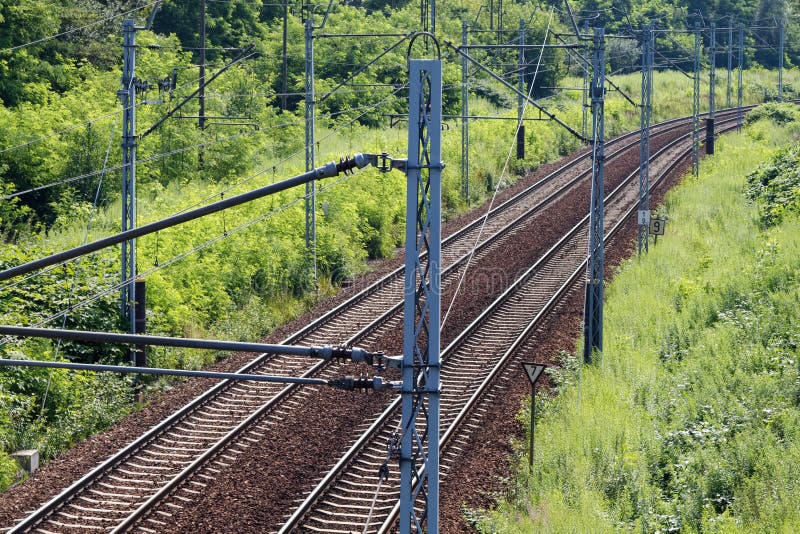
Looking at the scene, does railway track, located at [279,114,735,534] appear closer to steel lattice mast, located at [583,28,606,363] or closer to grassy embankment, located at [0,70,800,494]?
steel lattice mast, located at [583,28,606,363]

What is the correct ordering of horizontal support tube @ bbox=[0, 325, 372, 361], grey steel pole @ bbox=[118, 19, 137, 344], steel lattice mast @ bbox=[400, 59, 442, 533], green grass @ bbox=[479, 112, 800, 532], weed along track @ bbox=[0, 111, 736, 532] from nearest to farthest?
horizontal support tube @ bbox=[0, 325, 372, 361] < steel lattice mast @ bbox=[400, 59, 442, 533] < green grass @ bbox=[479, 112, 800, 532] < weed along track @ bbox=[0, 111, 736, 532] < grey steel pole @ bbox=[118, 19, 137, 344]

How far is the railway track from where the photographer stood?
13156mm

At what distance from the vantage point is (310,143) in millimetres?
23938

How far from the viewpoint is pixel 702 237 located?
28.6 m

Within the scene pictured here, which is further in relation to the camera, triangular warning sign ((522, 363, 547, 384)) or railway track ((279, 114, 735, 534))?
triangular warning sign ((522, 363, 547, 384))

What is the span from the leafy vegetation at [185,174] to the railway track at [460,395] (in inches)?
173

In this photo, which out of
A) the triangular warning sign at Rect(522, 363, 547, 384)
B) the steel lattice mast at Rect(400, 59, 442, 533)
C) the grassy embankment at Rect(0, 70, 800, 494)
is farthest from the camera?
the grassy embankment at Rect(0, 70, 800, 494)

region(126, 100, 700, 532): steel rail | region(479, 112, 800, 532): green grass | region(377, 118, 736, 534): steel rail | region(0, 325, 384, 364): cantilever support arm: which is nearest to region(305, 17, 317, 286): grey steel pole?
region(126, 100, 700, 532): steel rail

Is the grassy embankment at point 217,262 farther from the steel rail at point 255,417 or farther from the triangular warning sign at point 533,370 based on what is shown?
the triangular warning sign at point 533,370

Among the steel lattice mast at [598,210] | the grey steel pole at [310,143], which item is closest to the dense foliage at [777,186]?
the steel lattice mast at [598,210]

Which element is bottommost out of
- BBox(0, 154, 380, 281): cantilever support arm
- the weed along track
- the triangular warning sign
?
the weed along track

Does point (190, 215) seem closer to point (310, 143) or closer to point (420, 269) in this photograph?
point (420, 269)

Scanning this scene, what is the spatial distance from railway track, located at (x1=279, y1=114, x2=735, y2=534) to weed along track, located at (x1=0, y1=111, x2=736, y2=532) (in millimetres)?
28

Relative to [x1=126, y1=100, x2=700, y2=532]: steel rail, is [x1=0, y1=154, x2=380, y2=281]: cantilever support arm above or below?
above
